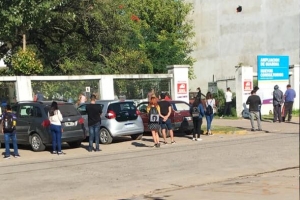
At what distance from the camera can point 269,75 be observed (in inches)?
1046

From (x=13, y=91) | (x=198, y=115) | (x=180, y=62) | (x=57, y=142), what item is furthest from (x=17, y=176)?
(x=180, y=62)

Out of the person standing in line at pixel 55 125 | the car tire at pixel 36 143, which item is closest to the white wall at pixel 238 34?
the car tire at pixel 36 143

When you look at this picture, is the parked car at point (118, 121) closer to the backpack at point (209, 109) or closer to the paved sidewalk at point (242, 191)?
the backpack at point (209, 109)

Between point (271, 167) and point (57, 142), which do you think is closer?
point (271, 167)

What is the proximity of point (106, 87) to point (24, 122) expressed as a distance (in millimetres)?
6935

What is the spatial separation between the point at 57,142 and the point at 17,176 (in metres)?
3.68

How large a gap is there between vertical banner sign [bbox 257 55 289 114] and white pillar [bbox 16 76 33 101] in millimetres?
12470

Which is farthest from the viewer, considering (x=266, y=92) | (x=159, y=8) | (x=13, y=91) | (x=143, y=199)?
(x=159, y=8)

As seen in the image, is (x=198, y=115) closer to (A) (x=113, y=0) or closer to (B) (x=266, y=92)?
(B) (x=266, y=92)

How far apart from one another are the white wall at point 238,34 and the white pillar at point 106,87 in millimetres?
17977

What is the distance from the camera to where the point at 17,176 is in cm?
1103

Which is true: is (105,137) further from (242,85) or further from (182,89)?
(242,85)

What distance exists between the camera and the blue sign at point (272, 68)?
85.8 ft

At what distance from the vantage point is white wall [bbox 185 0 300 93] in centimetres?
3694
